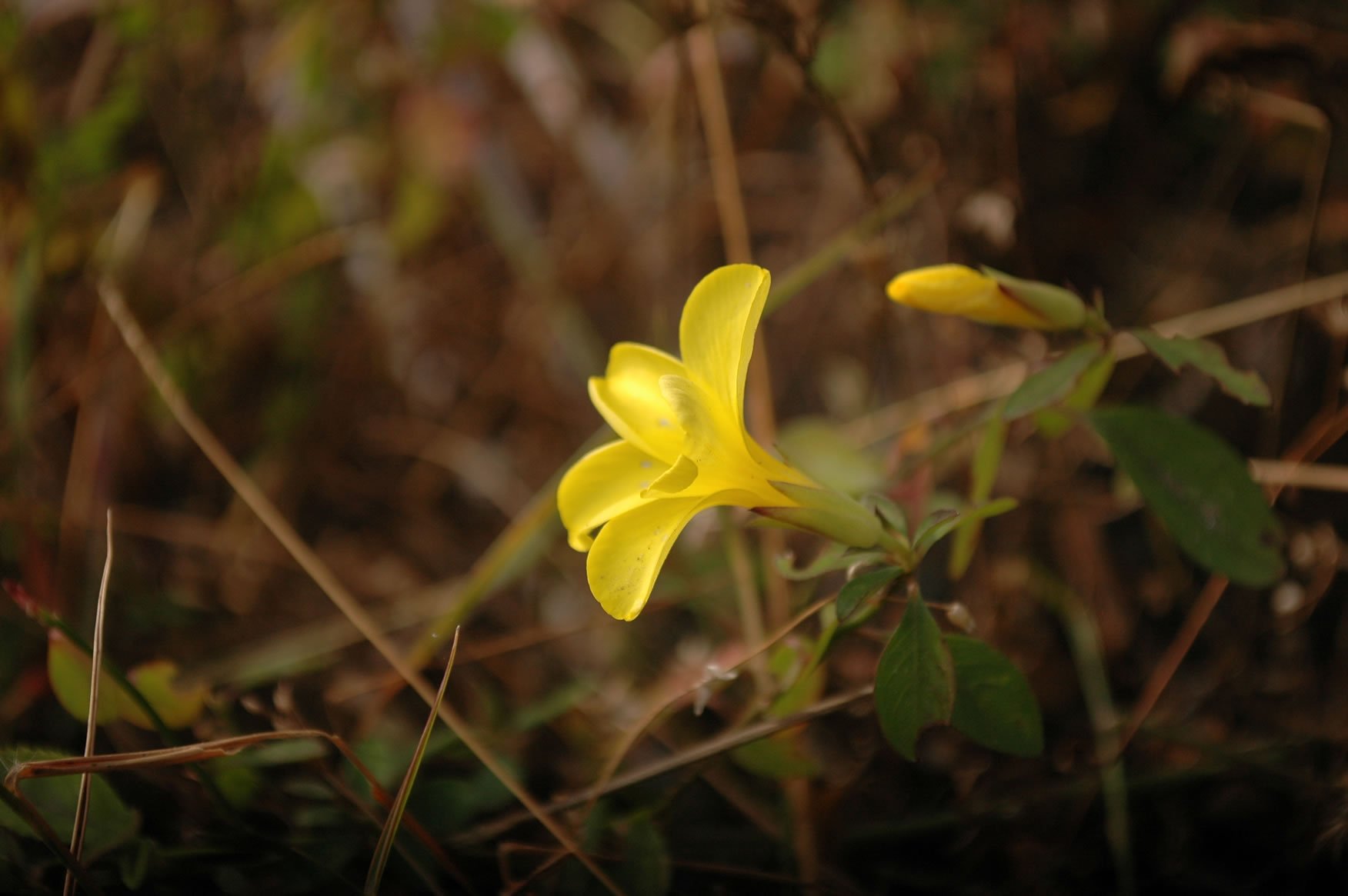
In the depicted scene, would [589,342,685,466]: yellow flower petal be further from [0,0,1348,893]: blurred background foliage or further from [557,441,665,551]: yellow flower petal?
[0,0,1348,893]: blurred background foliage

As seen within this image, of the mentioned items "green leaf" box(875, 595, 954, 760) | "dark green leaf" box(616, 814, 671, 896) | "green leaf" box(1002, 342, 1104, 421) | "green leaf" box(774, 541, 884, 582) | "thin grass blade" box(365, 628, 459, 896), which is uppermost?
"green leaf" box(1002, 342, 1104, 421)

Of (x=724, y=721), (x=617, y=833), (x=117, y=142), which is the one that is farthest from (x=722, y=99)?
(x=117, y=142)

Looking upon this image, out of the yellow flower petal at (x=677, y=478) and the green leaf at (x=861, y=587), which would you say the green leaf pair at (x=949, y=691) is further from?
the yellow flower petal at (x=677, y=478)

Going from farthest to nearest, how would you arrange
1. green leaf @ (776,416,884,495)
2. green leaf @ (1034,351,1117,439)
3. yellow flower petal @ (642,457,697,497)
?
green leaf @ (776,416,884,495)
green leaf @ (1034,351,1117,439)
yellow flower petal @ (642,457,697,497)

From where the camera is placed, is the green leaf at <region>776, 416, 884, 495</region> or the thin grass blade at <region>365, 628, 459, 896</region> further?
the green leaf at <region>776, 416, 884, 495</region>

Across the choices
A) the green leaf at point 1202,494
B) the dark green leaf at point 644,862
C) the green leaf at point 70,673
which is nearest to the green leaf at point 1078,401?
the green leaf at point 1202,494

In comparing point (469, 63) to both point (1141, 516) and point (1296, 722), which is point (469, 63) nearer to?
point (1141, 516)

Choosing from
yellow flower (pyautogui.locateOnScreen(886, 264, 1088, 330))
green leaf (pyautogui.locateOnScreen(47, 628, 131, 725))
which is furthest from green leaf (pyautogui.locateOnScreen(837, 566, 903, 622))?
green leaf (pyautogui.locateOnScreen(47, 628, 131, 725))
